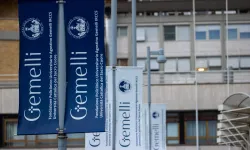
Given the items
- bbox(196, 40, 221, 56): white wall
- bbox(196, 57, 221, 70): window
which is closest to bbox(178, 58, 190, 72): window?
bbox(196, 57, 221, 70): window

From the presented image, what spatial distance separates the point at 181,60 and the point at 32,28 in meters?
46.4

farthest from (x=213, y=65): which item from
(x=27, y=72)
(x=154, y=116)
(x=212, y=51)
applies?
(x=27, y=72)

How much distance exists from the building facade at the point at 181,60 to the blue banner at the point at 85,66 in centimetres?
4138

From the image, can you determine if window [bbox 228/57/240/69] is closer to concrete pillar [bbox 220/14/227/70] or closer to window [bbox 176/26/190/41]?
concrete pillar [bbox 220/14/227/70]

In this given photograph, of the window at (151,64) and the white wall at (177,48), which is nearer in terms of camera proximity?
the white wall at (177,48)

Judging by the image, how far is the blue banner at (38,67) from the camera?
43.5 feet

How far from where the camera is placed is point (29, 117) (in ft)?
43.7

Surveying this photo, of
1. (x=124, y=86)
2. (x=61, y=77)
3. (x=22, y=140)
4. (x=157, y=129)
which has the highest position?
(x=61, y=77)

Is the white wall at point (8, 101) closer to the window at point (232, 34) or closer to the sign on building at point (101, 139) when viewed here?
the window at point (232, 34)

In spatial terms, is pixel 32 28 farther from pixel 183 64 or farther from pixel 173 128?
pixel 183 64

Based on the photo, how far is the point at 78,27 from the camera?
44.0 ft

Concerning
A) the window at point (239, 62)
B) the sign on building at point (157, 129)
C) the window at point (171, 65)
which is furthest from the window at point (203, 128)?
the sign on building at point (157, 129)

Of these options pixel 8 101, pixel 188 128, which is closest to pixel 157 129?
pixel 188 128

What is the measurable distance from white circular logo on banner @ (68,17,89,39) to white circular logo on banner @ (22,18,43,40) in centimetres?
50
